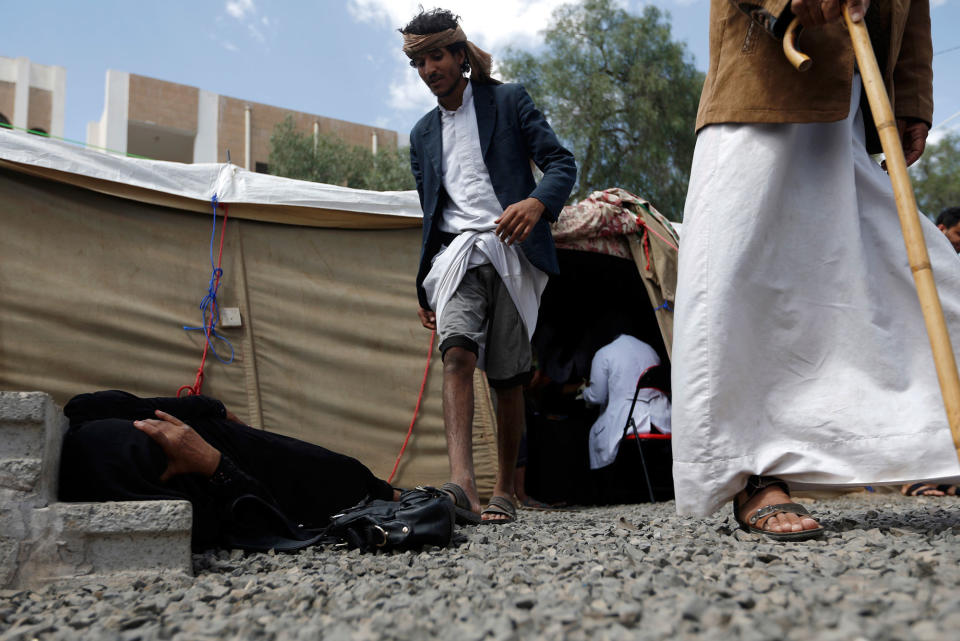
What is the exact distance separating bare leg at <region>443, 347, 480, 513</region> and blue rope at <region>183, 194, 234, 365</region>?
72.7 inches

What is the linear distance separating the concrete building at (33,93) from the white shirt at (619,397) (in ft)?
72.0

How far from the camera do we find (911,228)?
165 cm

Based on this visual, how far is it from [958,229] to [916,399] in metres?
3.92

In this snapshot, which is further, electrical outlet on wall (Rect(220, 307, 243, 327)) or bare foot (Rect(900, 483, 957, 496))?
bare foot (Rect(900, 483, 957, 496))

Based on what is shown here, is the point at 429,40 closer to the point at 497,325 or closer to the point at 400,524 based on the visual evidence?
the point at 497,325

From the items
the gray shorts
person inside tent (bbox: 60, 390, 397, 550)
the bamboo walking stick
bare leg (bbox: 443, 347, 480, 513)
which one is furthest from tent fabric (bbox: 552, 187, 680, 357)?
the bamboo walking stick

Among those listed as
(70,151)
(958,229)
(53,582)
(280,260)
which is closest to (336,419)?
(280,260)

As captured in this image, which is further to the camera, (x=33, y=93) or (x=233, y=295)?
(x=33, y=93)

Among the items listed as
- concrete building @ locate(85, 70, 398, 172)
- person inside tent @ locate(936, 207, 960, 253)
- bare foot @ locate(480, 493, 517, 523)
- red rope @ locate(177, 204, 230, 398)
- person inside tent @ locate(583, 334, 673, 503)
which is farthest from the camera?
A: concrete building @ locate(85, 70, 398, 172)

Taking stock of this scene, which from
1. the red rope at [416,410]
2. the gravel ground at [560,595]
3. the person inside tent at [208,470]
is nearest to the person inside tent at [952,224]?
the red rope at [416,410]

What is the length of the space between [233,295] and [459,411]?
2047 mm

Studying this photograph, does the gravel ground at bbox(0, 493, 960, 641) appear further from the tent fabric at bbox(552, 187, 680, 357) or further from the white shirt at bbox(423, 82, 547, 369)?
the tent fabric at bbox(552, 187, 680, 357)

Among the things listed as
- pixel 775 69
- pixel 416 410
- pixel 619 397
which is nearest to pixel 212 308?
pixel 416 410

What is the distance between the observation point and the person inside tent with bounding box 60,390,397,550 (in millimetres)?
1953
